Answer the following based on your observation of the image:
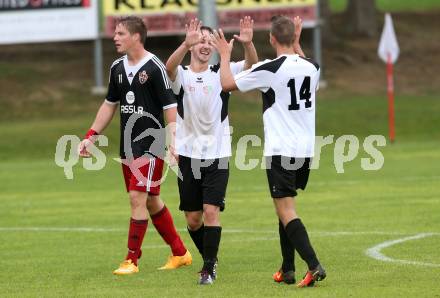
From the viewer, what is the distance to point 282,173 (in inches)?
400

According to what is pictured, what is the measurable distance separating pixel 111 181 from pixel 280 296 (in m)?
12.5

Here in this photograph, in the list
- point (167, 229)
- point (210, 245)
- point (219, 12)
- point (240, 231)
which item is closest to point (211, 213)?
point (210, 245)

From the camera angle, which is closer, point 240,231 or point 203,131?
point 203,131

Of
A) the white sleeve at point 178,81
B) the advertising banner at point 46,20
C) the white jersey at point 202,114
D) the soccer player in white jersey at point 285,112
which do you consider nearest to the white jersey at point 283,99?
the soccer player in white jersey at point 285,112

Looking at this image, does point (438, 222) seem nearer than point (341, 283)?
No

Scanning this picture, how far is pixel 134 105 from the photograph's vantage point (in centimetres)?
1156

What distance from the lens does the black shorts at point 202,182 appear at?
11.2 metres

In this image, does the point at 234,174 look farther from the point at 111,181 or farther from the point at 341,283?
the point at 341,283

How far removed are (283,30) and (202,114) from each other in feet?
5.24

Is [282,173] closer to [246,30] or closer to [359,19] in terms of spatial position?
[246,30]

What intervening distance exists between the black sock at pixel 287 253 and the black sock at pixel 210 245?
0.68 metres

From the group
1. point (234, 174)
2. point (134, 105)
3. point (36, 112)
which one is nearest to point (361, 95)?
point (36, 112)

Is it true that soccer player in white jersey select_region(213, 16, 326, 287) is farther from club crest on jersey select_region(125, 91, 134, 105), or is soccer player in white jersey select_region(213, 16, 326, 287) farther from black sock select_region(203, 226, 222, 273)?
club crest on jersey select_region(125, 91, 134, 105)

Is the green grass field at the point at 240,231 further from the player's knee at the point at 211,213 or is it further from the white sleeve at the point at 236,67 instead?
the white sleeve at the point at 236,67
